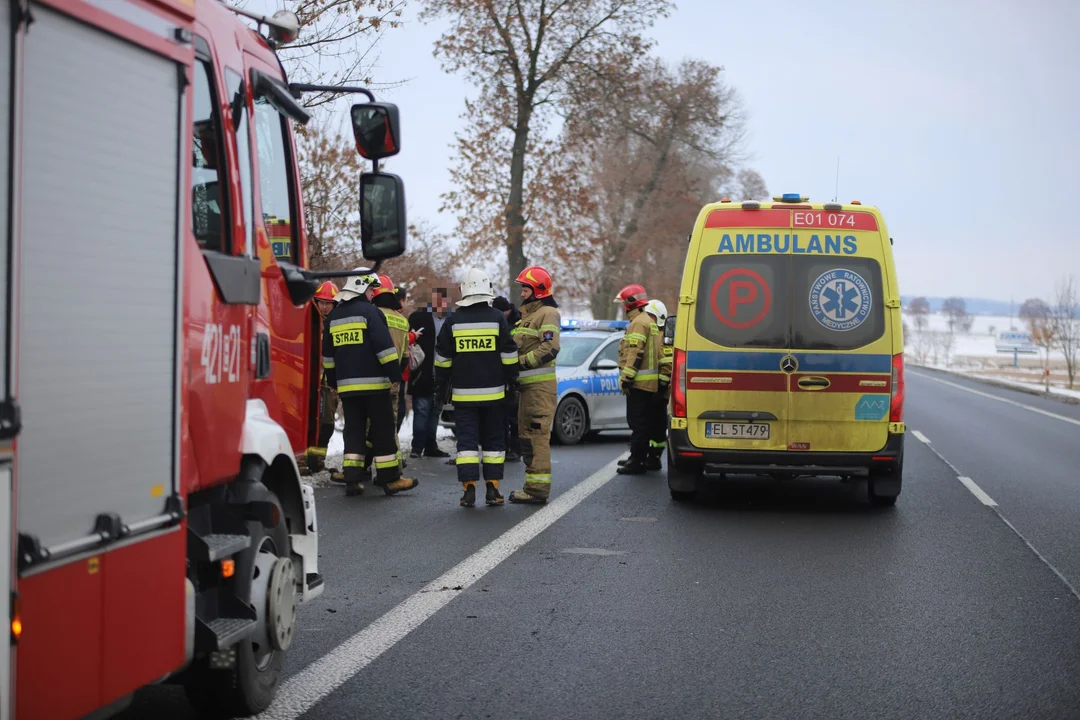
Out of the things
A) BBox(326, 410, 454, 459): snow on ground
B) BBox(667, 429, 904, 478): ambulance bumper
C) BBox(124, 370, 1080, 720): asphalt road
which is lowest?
BBox(326, 410, 454, 459): snow on ground

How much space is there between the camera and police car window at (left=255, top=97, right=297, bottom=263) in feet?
15.1

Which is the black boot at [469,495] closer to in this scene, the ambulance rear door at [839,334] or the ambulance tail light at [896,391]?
the ambulance rear door at [839,334]

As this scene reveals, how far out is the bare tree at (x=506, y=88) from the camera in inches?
977

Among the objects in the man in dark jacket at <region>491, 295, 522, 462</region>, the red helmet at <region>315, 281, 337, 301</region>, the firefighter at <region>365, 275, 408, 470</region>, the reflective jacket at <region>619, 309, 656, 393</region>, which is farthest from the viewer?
the man in dark jacket at <region>491, 295, 522, 462</region>

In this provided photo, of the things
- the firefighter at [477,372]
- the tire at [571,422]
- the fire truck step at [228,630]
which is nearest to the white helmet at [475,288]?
the firefighter at [477,372]

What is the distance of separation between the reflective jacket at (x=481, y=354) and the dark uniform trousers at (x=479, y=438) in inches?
4.2

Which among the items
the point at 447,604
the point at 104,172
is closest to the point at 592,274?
the point at 447,604

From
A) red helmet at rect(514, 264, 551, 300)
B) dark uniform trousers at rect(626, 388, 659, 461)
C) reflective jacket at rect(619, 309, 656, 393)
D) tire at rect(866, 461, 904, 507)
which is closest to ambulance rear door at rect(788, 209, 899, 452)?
tire at rect(866, 461, 904, 507)

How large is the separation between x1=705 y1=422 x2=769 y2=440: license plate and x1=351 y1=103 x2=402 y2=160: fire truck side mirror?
5678mm

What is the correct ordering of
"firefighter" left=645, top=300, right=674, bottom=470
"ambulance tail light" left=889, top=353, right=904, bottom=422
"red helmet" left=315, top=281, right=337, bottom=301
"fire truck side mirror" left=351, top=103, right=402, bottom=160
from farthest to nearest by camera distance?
1. "firefighter" left=645, top=300, right=674, bottom=470
2. "red helmet" left=315, top=281, right=337, bottom=301
3. "ambulance tail light" left=889, top=353, right=904, bottom=422
4. "fire truck side mirror" left=351, top=103, right=402, bottom=160

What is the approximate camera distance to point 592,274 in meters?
41.6

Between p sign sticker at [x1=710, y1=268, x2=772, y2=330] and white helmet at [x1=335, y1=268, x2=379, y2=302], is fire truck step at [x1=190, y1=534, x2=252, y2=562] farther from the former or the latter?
p sign sticker at [x1=710, y1=268, x2=772, y2=330]

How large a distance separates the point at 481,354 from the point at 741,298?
213 cm

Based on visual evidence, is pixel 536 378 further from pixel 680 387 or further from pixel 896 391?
pixel 896 391
